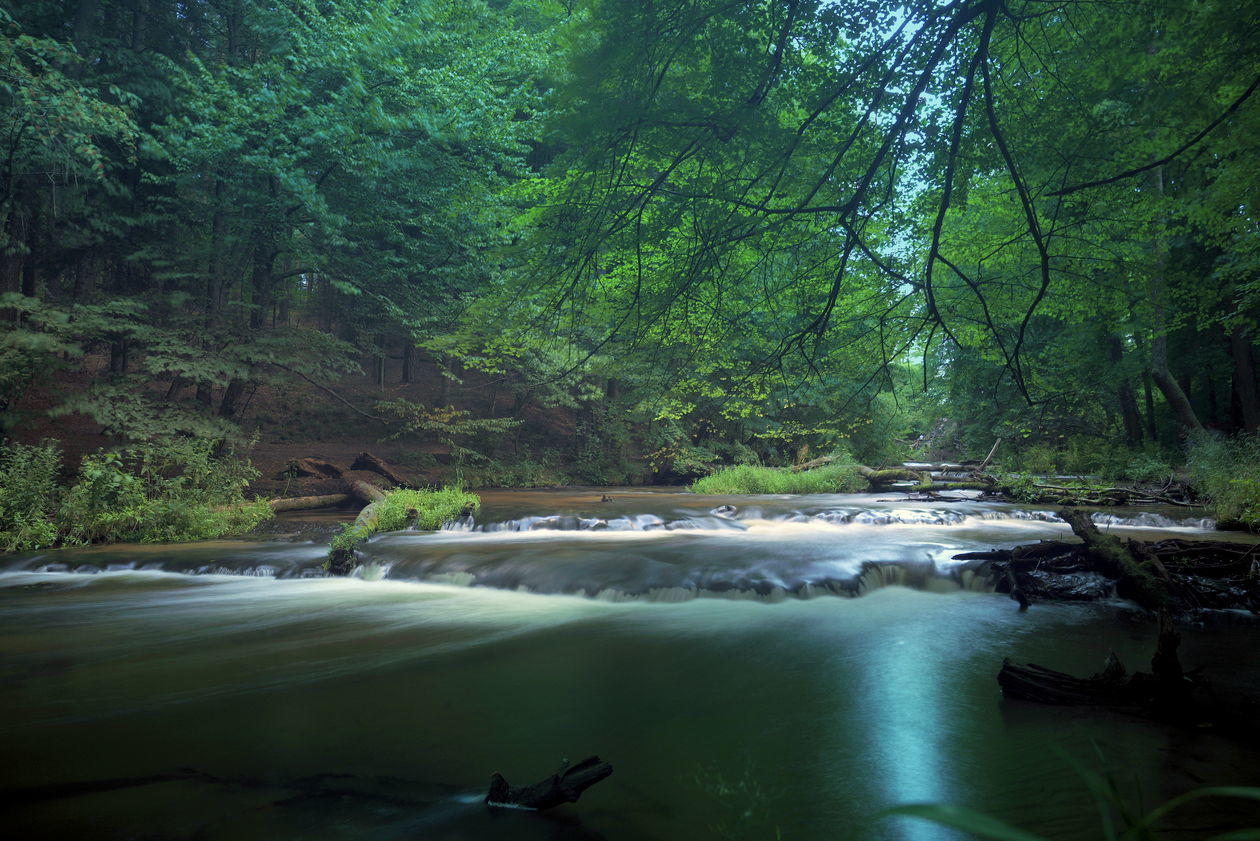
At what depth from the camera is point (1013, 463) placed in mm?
20328

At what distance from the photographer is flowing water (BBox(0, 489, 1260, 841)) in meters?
2.79

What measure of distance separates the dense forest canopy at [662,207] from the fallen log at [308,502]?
7.34 ft

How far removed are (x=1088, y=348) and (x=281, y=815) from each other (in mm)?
18061

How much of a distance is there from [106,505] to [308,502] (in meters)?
3.42

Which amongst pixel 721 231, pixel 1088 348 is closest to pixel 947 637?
pixel 721 231

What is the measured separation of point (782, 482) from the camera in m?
18.0

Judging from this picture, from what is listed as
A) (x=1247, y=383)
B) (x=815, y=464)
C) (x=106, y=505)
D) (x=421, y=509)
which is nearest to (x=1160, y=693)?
(x=421, y=509)

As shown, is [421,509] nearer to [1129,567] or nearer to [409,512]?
[409,512]

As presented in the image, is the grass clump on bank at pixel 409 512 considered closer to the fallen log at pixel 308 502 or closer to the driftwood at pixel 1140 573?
the fallen log at pixel 308 502

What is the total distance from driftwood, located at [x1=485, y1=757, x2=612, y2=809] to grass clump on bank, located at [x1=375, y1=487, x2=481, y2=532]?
8.83 meters

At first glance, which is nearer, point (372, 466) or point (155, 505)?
point (155, 505)

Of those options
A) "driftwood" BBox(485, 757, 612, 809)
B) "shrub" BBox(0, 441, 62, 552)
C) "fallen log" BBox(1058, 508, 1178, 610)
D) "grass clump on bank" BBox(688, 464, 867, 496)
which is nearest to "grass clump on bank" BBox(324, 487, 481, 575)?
"shrub" BBox(0, 441, 62, 552)

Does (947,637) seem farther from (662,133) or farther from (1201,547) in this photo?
(662,133)

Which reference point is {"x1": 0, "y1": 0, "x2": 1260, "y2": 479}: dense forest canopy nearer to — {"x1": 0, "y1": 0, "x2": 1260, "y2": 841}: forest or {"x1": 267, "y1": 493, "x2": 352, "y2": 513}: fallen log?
{"x1": 0, "y1": 0, "x2": 1260, "y2": 841}: forest
